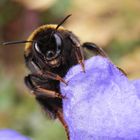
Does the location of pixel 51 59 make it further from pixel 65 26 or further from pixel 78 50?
pixel 65 26

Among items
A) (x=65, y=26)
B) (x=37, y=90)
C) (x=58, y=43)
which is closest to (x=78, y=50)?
(x=58, y=43)

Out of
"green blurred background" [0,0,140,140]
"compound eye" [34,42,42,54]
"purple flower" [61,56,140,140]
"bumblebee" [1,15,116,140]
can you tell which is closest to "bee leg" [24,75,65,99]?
"bumblebee" [1,15,116,140]

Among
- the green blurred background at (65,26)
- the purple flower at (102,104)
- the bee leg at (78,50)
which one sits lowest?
the purple flower at (102,104)

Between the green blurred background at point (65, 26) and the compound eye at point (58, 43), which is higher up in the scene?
the green blurred background at point (65, 26)

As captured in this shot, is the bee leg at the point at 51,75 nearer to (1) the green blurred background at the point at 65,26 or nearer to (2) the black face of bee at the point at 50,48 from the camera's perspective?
(2) the black face of bee at the point at 50,48

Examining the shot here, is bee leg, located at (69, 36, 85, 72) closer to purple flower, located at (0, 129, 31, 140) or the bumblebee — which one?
the bumblebee

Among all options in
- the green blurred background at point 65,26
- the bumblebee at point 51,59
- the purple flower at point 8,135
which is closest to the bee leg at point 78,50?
Result: the bumblebee at point 51,59

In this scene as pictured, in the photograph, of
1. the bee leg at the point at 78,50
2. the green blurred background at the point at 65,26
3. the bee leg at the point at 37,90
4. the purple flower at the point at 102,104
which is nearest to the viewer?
the purple flower at the point at 102,104

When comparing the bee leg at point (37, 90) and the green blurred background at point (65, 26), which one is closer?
the bee leg at point (37, 90)
